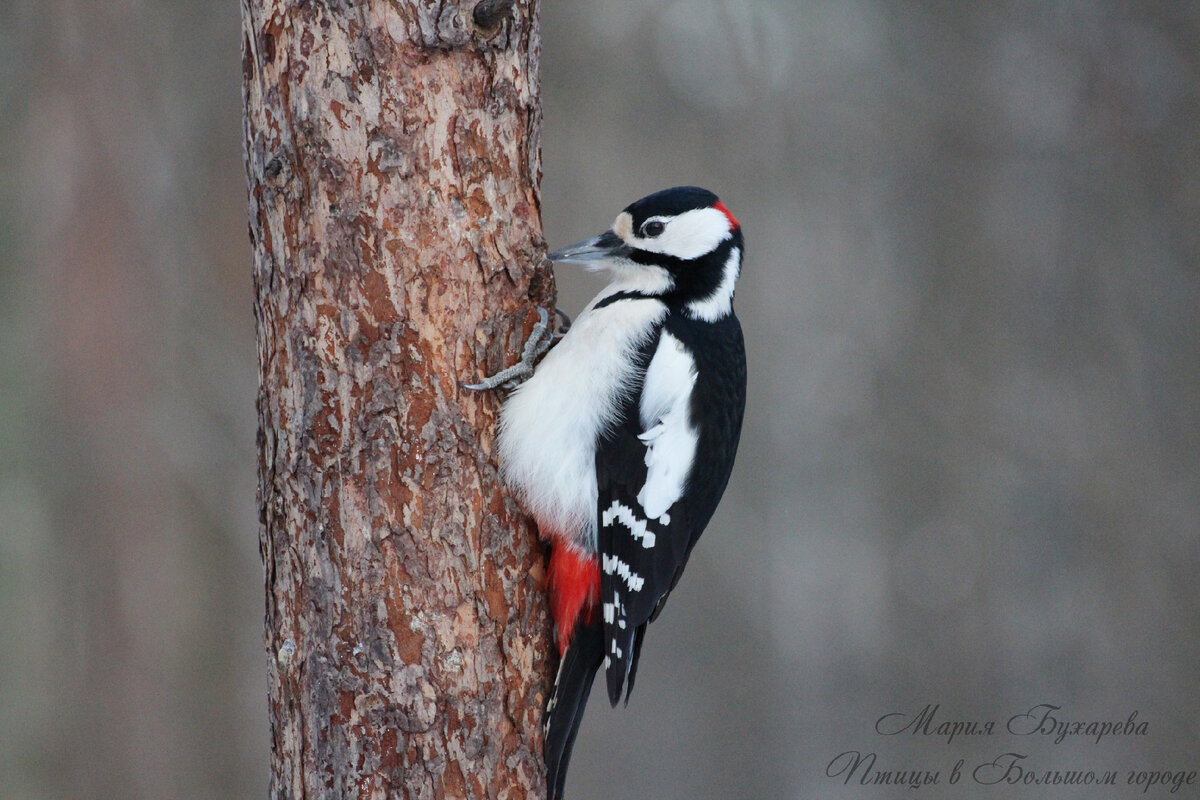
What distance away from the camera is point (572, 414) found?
6.39 ft

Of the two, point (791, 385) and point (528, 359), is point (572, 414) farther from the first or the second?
point (791, 385)

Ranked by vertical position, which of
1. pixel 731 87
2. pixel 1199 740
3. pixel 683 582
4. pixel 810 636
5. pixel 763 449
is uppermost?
pixel 731 87

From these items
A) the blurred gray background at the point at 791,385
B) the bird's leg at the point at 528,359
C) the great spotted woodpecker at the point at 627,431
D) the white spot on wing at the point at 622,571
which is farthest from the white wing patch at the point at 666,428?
the blurred gray background at the point at 791,385

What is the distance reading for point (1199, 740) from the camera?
3.57 m

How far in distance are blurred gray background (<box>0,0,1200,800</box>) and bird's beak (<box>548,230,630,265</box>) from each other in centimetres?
145

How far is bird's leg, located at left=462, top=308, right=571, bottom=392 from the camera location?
178 cm

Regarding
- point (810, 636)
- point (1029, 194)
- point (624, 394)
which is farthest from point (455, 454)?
point (1029, 194)

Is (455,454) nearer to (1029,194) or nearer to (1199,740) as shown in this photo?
(1029,194)

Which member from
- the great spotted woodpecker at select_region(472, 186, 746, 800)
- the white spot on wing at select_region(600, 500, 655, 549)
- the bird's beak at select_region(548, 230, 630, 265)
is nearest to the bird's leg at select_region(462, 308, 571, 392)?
the great spotted woodpecker at select_region(472, 186, 746, 800)

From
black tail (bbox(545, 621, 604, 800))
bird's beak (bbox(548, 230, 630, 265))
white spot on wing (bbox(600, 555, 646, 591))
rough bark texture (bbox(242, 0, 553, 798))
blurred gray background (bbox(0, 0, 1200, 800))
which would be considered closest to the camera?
rough bark texture (bbox(242, 0, 553, 798))

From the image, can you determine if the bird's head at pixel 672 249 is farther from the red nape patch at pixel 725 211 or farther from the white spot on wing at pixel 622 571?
the white spot on wing at pixel 622 571

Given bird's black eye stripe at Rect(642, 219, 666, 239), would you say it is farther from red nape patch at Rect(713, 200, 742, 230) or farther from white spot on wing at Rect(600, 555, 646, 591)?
white spot on wing at Rect(600, 555, 646, 591)

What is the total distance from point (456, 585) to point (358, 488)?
9.3 inches

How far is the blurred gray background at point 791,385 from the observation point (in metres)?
3.39
